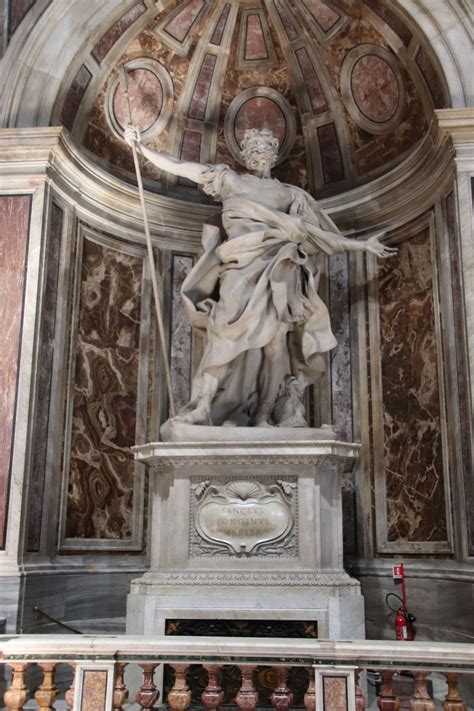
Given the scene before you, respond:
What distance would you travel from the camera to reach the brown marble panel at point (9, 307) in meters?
6.98

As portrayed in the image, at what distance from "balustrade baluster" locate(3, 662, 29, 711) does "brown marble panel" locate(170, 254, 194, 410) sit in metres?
4.73

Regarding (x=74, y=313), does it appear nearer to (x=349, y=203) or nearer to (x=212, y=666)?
(x=349, y=203)

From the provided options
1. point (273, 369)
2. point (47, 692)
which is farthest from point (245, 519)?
point (47, 692)

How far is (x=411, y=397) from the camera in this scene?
8.11m

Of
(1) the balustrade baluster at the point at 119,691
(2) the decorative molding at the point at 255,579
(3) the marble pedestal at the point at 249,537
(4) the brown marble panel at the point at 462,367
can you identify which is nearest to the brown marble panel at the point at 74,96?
(3) the marble pedestal at the point at 249,537

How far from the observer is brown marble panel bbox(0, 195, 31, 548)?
22.9 ft

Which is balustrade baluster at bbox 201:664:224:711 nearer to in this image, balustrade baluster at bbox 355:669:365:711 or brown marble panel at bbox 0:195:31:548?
balustrade baluster at bbox 355:669:365:711

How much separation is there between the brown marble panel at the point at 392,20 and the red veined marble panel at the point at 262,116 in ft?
5.53

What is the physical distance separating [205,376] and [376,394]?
2341 millimetres

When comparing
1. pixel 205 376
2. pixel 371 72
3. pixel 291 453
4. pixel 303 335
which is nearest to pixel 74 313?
pixel 205 376

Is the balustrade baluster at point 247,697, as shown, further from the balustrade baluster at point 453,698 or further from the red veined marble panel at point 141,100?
Result: the red veined marble panel at point 141,100

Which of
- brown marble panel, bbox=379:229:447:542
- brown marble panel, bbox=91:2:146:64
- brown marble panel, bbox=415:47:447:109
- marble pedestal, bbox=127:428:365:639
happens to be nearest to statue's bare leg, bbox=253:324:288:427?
marble pedestal, bbox=127:428:365:639

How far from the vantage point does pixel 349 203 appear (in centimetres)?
901

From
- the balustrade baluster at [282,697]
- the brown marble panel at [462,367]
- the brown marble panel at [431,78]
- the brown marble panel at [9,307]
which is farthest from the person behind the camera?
the brown marble panel at [431,78]
